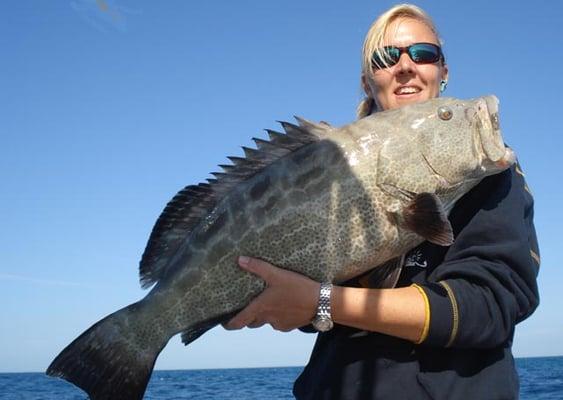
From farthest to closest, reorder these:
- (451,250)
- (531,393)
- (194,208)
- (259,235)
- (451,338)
Result: 1. (531,393)
2. (194,208)
3. (259,235)
4. (451,250)
5. (451,338)

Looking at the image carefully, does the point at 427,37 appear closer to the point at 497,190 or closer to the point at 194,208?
the point at 497,190

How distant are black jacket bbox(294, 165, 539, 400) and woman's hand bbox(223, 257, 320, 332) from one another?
304mm

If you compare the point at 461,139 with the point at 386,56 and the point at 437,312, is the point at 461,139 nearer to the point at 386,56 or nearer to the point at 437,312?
the point at 386,56

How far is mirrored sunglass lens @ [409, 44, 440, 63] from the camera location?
11.9 ft

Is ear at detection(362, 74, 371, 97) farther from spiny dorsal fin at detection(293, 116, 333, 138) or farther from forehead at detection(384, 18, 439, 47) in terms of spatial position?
spiny dorsal fin at detection(293, 116, 333, 138)

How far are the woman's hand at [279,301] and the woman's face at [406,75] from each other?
1.38 metres

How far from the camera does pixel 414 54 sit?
3.63 metres

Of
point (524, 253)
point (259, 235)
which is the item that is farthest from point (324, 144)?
point (524, 253)

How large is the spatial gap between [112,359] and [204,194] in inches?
41.3

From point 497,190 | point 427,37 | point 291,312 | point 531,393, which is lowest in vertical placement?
point 531,393

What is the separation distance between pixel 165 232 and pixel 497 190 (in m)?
1.87

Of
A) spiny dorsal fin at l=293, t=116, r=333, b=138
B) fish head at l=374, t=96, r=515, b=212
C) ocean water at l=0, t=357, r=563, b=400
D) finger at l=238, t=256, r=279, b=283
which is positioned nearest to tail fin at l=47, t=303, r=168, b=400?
finger at l=238, t=256, r=279, b=283

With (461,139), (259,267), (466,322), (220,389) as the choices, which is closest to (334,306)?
(259,267)

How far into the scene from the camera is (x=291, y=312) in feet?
10.1
